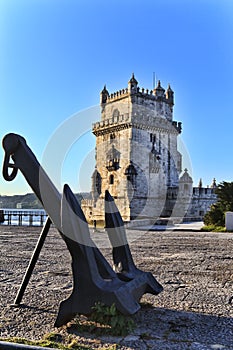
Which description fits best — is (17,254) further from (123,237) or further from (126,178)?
(126,178)

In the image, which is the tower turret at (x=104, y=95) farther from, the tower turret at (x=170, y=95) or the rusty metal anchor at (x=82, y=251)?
the rusty metal anchor at (x=82, y=251)

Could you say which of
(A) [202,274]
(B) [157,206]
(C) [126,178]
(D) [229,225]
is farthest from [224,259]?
(B) [157,206]

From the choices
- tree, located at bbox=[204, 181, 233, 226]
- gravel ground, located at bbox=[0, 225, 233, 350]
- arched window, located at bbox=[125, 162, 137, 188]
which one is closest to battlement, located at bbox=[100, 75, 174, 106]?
arched window, located at bbox=[125, 162, 137, 188]

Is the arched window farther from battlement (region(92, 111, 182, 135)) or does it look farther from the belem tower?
battlement (region(92, 111, 182, 135))

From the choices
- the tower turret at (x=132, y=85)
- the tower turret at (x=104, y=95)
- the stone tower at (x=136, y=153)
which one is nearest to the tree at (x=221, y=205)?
the stone tower at (x=136, y=153)

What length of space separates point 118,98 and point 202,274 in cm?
3535

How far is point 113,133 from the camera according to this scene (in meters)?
39.1

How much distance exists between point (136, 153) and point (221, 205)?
19245mm

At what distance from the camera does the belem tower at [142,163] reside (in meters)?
36.5

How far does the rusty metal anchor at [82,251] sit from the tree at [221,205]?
15.0 metres

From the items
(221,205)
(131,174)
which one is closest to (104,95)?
(131,174)

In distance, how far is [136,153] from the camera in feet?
121

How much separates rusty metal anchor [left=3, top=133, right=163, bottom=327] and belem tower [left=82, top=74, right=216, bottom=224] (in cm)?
3140

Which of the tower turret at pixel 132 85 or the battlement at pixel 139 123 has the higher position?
the tower turret at pixel 132 85
